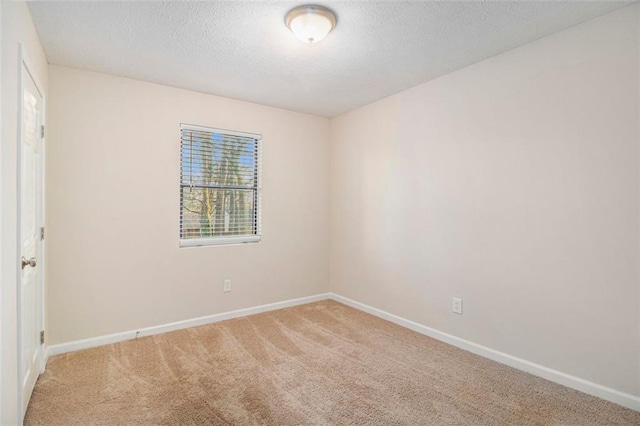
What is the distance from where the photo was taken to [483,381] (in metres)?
2.36

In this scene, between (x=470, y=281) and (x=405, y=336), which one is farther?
(x=405, y=336)

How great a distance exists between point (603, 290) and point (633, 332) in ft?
0.88

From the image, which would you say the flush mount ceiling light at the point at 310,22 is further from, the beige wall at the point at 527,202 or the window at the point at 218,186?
the window at the point at 218,186

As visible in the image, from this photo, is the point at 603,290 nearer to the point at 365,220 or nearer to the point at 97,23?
the point at 365,220

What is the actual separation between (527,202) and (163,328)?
3.41m

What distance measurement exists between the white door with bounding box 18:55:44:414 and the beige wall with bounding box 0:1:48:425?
87mm

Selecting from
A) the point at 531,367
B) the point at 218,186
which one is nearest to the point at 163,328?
the point at 218,186

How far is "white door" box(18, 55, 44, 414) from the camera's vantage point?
72.2 inches

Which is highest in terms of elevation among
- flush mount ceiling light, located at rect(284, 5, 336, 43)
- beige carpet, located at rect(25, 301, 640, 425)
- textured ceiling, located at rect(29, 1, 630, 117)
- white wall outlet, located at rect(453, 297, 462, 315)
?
textured ceiling, located at rect(29, 1, 630, 117)

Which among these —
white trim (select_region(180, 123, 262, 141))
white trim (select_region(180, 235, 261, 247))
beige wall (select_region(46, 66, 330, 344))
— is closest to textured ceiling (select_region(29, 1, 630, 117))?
beige wall (select_region(46, 66, 330, 344))

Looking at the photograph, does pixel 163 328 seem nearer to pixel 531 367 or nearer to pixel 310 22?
pixel 310 22

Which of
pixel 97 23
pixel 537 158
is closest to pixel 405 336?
pixel 537 158

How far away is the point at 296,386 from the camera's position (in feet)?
7.59

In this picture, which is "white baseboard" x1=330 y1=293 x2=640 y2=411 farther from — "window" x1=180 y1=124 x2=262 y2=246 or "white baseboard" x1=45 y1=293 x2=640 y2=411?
"window" x1=180 y1=124 x2=262 y2=246
